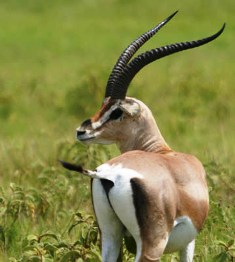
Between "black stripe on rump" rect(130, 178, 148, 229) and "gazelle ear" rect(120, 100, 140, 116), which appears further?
"gazelle ear" rect(120, 100, 140, 116)

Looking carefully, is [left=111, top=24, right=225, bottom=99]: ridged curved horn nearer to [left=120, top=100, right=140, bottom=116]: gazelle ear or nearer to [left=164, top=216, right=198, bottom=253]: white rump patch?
[left=120, top=100, right=140, bottom=116]: gazelle ear

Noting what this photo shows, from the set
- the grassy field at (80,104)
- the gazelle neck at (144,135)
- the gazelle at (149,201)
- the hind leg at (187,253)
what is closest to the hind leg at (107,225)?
the gazelle at (149,201)

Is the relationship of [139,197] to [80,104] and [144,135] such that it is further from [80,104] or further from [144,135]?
[80,104]

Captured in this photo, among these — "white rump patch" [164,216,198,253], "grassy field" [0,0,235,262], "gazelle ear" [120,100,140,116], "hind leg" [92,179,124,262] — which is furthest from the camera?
"grassy field" [0,0,235,262]

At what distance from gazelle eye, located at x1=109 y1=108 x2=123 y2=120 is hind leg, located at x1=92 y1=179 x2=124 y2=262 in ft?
2.57

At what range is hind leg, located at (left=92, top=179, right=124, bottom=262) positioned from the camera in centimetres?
468

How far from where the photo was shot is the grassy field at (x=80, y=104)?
6605mm

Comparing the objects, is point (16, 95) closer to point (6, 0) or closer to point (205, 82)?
point (205, 82)

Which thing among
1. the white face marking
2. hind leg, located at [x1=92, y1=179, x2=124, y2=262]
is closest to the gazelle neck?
the white face marking

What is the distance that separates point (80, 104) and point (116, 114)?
8.79m

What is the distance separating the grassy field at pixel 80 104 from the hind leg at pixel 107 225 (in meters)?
0.56

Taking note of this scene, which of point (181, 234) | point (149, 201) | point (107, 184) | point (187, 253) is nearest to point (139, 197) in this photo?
point (149, 201)

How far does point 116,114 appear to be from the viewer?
543cm

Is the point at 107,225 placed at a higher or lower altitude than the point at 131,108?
lower
